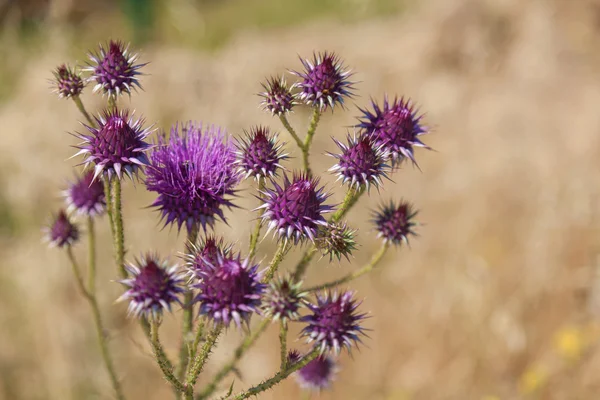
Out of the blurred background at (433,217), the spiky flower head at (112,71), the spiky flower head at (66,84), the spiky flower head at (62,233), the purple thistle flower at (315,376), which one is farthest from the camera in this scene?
the blurred background at (433,217)

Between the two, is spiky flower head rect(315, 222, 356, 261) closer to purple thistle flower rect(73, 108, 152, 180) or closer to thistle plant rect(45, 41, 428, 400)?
thistle plant rect(45, 41, 428, 400)

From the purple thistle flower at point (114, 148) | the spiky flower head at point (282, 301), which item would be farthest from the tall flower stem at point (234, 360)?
the purple thistle flower at point (114, 148)

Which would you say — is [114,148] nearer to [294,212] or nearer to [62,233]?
[294,212]

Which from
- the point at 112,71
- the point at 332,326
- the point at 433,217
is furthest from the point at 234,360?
the point at 433,217

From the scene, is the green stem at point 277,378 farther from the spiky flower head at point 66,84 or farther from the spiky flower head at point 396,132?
the spiky flower head at point 66,84

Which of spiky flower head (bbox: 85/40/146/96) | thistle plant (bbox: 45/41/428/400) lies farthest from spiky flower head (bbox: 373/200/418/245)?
spiky flower head (bbox: 85/40/146/96)
